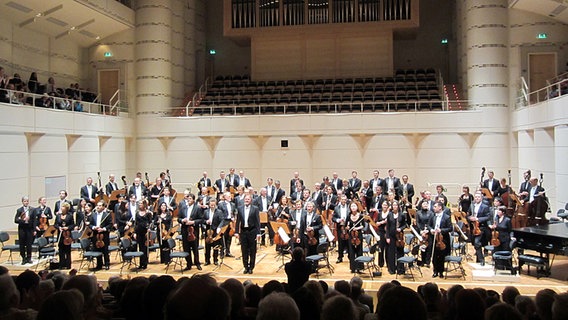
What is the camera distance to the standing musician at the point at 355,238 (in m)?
10.7

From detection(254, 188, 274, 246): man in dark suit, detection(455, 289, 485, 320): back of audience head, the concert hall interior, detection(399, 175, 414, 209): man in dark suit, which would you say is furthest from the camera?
the concert hall interior

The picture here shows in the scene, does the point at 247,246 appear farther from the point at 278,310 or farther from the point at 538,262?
the point at 278,310

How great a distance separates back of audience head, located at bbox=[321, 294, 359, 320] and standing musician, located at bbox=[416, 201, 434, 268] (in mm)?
7734

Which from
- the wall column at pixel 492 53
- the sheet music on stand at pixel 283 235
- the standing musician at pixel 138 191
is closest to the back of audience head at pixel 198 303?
the sheet music on stand at pixel 283 235

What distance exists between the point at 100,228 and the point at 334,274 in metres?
5.15

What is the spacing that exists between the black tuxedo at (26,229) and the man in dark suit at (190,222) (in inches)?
136

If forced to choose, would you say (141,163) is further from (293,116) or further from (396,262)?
(396,262)

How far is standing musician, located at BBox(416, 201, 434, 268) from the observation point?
10.4 meters

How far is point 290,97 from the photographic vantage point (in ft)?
72.6

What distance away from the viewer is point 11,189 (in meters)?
15.5

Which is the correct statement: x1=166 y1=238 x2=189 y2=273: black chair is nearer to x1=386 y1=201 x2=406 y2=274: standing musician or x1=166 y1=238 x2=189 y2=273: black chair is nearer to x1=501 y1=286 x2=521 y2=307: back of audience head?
x1=386 y1=201 x2=406 y2=274: standing musician

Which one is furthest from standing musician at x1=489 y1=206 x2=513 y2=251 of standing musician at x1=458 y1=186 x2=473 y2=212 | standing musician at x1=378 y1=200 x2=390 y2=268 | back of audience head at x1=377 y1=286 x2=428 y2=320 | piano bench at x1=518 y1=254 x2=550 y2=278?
back of audience head at x1=377 y1=286 x2=428 y2=320

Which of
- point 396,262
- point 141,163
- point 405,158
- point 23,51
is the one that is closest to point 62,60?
point 23,51

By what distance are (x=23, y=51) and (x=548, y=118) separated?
18.4 meters
